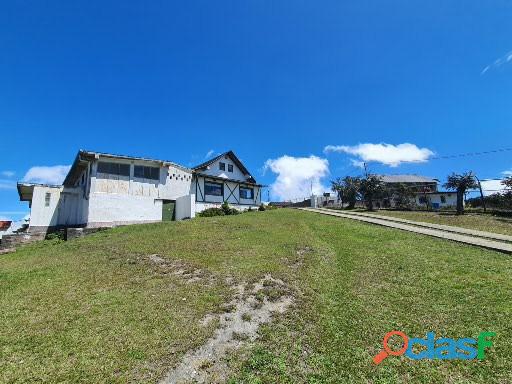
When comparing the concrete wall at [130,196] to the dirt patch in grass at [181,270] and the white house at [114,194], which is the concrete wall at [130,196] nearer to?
the white house at [114,194]

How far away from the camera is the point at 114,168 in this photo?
26.5 metres

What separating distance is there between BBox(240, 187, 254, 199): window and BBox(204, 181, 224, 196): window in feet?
12.3

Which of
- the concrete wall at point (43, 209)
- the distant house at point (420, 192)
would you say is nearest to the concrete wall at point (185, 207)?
the concrete wall at point (43, 209)

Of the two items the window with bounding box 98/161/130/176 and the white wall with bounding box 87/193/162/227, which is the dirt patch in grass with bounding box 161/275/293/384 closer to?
the white wall with bounding box 87/193/162/227

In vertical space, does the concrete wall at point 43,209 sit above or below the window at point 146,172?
below

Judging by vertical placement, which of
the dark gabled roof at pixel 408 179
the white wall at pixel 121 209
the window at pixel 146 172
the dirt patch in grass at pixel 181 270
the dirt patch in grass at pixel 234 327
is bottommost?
the dirt patch in grass at pixel 234 327

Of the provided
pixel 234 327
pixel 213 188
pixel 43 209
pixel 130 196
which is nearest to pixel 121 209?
pixel 130 196

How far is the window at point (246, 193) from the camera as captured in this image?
39.7m

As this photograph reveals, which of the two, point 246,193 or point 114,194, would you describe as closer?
point 114,194

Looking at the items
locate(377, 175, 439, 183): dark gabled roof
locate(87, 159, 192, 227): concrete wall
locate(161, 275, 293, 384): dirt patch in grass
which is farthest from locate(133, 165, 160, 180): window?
locate(377, 175, 439, 183): dark gabled roof

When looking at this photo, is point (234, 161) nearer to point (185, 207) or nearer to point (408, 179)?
point (185, 207)

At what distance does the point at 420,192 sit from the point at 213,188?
34393 mm

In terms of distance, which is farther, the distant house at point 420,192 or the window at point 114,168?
the distant house at point 420,192

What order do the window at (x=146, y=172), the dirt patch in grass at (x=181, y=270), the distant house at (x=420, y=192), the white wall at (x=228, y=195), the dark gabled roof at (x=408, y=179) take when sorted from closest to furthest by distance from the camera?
1. the dirt patch in grass at (x=181, y=270)
2. the window at (x=146, y=172)
3. the white wall at (x=228, y=195)
4. the distant house at (x=420, y=192)
5. the dark gabled roof at (x=408, y=179)
